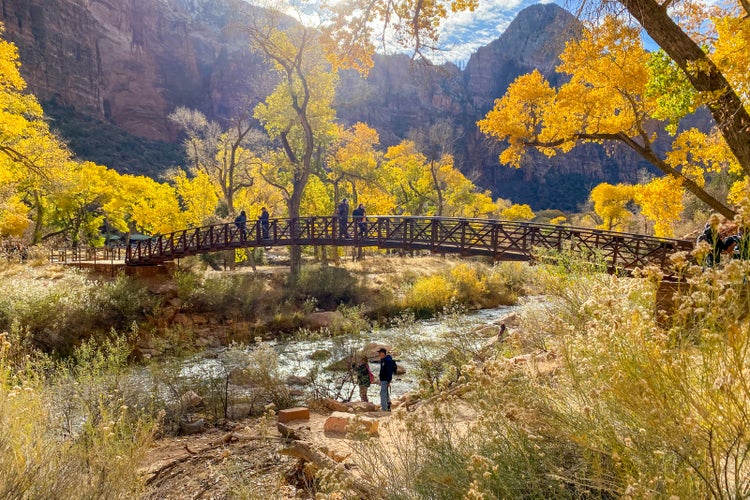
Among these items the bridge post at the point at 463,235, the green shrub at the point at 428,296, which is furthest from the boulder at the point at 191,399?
the green shrub at the point at 428,296

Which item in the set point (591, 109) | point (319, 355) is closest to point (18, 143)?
point (319, 355)

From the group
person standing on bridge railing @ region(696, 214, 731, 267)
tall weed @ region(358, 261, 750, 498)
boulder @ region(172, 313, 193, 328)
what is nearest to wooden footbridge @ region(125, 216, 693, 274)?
boulder @ region(172, 313, 193, 328)

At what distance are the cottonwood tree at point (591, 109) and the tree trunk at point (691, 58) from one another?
228cm

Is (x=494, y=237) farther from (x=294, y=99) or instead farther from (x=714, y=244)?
(x=294, y=99)

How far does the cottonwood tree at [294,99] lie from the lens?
18812 millimetres

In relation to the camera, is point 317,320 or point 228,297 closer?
point 317,320

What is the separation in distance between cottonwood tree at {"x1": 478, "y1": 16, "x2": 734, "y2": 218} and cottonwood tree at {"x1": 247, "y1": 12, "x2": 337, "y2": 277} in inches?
410

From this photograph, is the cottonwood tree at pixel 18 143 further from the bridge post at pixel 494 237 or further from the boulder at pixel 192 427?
the bridge post at pixel 494 237

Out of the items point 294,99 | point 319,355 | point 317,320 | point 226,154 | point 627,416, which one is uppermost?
point 294,99

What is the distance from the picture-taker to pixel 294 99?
64.2ft

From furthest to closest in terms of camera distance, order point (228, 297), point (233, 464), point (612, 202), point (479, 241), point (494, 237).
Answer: point (612, 202), point (228, 297), point (479, 241), point (494, 237), point (233, 464)

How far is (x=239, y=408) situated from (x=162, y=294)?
1011 centimetres

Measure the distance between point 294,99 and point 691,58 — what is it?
1671 cm

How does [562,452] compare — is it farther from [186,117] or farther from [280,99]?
[186,117]
